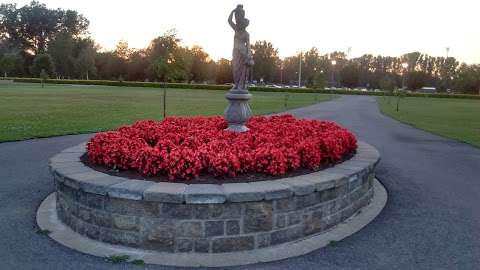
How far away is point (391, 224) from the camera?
16.8 ft

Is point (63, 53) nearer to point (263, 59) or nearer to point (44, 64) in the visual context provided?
point (44, 64)

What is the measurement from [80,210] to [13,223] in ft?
3.59

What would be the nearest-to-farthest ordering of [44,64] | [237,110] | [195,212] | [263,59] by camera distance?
[195,212] < [237,110] < [44,64] < [263,59]

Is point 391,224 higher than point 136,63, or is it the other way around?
point 136,63

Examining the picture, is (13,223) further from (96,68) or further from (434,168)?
(96,68)

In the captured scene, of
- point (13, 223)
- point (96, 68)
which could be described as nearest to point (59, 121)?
point (13, 223)

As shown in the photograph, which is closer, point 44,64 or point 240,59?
point 240,59

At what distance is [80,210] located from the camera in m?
4.54

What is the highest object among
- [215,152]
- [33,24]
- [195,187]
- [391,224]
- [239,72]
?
[33,24]

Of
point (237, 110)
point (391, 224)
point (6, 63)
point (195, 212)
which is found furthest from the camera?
point (6, 63)

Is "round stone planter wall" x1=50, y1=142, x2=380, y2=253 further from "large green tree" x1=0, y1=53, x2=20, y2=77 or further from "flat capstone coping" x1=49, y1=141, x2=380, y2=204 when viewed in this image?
"large green tree" x1=0, y1=53, x2=20, y2=77

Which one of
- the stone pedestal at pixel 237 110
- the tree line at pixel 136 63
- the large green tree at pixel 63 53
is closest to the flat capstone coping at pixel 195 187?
the stone pedestal at pixel 237 110

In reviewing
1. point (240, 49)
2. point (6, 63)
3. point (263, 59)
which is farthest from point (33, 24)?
point (240, 49)

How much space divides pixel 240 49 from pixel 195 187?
12.5ft
